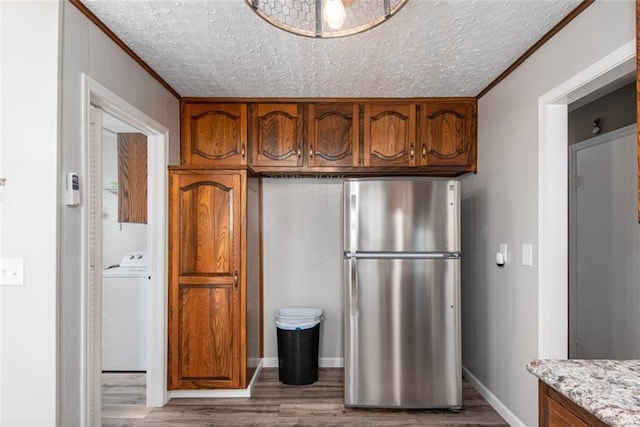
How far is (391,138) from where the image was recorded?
3096mm

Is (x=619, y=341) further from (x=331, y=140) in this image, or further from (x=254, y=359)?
(x=254, y=359)

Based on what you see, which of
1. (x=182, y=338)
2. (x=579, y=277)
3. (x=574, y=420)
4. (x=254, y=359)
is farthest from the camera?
(x=254, y=359)

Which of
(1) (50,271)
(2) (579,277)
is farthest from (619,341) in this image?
(1) (50,271)

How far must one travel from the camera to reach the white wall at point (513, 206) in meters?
1.78

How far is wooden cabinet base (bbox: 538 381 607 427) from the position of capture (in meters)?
0.94

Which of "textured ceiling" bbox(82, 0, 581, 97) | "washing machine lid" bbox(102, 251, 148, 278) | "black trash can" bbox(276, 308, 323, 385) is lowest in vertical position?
"black trash can" bbox(276, 308, 323, 385)

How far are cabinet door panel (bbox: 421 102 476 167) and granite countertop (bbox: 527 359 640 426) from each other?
6.96ft

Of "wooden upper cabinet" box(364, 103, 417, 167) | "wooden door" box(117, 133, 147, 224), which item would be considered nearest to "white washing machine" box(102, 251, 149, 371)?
"wooden door" box(117, 133, 147, 224)

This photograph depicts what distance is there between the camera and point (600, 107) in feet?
9.02

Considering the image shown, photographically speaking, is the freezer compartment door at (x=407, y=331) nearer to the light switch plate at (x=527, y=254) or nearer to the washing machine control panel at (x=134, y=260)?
the light switch plate at (x=527, y=254)

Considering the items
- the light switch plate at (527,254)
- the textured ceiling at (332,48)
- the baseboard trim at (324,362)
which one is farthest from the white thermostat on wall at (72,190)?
the light switch plate at (527,254)

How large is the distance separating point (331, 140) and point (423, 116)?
79cm

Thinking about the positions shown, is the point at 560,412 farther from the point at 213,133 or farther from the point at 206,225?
the point at 213,133

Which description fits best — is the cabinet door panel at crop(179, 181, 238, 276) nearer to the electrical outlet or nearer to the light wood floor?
the light wood floor
